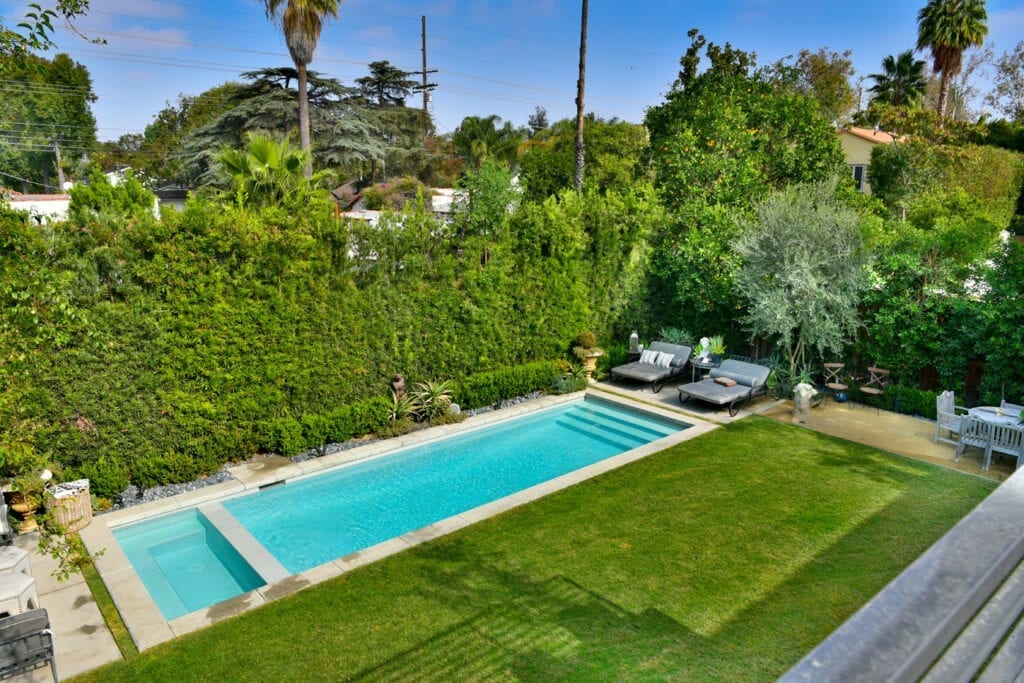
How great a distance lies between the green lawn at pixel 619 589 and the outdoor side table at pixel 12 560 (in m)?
1.61

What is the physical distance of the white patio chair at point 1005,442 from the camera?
1046cm

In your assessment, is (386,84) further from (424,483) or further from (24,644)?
(24,644)

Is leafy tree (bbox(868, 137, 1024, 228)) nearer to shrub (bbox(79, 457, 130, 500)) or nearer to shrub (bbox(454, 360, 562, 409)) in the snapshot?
shrub (bbox(454, 360, 562, 409))

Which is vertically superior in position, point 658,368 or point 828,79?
point 828,79

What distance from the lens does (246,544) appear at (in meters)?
8.50

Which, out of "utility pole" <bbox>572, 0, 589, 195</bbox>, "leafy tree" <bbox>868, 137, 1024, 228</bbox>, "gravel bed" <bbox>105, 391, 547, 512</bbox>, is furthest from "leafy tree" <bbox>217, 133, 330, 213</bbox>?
"leafy tree" <bbox>868, 137, 1024, 228</bbox>

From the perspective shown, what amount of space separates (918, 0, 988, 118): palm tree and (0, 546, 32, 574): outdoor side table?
39600 mm

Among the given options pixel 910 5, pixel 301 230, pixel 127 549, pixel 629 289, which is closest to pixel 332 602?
pixel 127 549

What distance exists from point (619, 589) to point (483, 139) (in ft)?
129

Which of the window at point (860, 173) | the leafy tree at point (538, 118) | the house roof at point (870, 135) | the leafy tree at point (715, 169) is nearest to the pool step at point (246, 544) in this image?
the leafy tree at point (715, 169)

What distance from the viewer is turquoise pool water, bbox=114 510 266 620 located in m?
7.85

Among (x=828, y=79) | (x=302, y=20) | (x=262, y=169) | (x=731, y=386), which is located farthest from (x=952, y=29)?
(x=262, y=169)

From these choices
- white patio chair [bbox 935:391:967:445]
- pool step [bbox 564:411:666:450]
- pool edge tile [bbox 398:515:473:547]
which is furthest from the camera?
pool step [bbox 564:411:666:450]

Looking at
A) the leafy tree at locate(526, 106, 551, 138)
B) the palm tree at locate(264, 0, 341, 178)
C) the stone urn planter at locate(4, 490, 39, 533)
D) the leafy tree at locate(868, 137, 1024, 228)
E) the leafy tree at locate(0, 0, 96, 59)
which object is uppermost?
the leafy tree at locate(526, 106, 551, 138)
